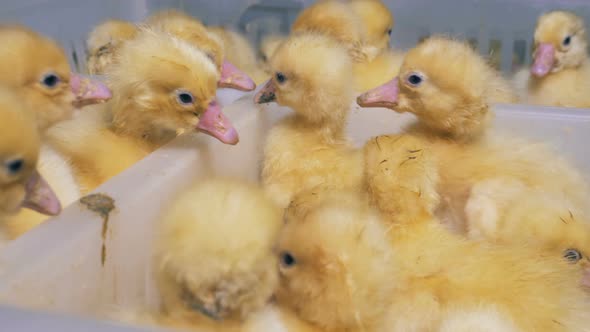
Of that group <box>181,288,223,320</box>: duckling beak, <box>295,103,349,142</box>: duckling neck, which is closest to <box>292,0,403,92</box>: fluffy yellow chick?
<box>295,103,349,142</box>: duckling neck

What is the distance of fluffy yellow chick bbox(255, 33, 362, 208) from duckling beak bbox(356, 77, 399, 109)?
0.04 m

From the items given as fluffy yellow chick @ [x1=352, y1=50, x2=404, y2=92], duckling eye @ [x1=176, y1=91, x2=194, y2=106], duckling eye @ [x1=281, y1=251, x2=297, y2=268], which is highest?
duckling eye @ [x1=176, y1=91, x2=194, y2=106]

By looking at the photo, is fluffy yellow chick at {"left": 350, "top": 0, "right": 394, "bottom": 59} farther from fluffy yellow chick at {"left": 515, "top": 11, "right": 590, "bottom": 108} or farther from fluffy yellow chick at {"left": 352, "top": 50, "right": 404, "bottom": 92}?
fluffy yellow chick at {"left": 515, "top": 11, "right": 590, "bottom": 108}

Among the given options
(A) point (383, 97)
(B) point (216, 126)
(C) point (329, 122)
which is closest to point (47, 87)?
A: (B) point (216, 126)

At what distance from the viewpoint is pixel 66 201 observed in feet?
3.55

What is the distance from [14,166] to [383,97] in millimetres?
728

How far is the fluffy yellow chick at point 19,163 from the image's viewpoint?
0.86 m

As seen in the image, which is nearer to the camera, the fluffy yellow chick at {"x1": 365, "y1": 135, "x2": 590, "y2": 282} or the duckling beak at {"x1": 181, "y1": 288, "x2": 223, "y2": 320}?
the duckling beak at {"x1": 181, "y1": 288, "x2": 223, "y2": 320}

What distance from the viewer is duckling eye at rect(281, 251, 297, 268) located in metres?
0.85

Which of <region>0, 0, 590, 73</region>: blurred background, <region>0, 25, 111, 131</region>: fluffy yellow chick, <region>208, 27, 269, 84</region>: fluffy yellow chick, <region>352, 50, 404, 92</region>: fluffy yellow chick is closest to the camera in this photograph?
<region>0, 25, 111, 131</region>: fluffy yellow chick

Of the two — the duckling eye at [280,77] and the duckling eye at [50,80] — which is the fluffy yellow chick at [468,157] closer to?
the duckling eye at [280,77]

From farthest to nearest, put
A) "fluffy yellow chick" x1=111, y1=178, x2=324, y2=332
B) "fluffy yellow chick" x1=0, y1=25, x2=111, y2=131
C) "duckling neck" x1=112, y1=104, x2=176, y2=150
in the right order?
"duckling neck" x1=112, y1=104, x2=176, y2=150 → "fluffy yellow chick" x1=0, y1=25, x2=111, y2=131 → "fluffy yellow chick" x1=111, y1=178, x2=324, y2=332

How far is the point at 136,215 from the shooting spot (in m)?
0.98

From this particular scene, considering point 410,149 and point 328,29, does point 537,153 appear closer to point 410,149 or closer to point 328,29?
point 410,149
